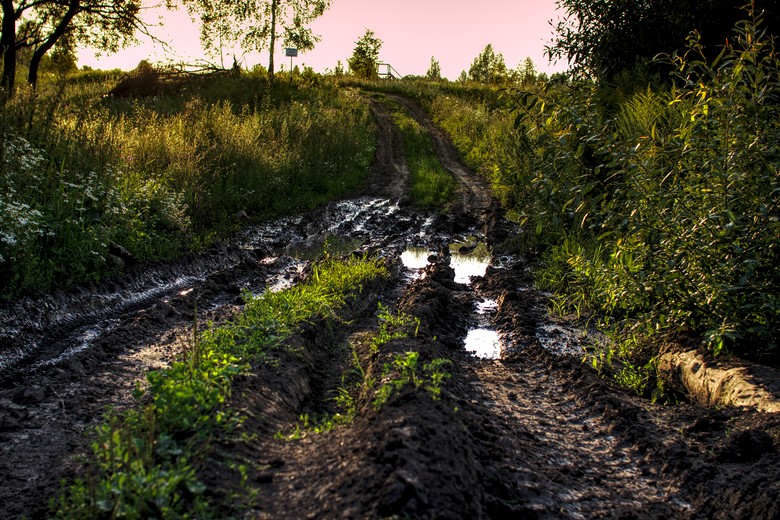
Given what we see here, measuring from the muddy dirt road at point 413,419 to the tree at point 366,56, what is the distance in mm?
45026

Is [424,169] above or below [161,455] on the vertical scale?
above

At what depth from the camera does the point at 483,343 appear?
654 cm

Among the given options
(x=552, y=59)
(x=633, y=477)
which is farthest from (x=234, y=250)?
(x=552, y=59)

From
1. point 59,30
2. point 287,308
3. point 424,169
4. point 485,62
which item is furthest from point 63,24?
point 485,62

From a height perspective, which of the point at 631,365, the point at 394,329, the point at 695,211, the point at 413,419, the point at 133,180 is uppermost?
the point at 695,211

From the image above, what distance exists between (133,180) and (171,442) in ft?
25.6

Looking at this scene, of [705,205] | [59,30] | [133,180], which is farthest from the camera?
[59,30]

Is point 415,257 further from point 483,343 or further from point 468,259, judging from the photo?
point 483,343

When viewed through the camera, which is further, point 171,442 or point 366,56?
point 366,56

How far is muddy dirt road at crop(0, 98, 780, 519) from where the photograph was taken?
296 cm

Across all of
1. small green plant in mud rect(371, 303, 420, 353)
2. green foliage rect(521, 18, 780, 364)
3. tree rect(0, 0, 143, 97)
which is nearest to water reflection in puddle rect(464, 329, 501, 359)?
small green plant in mud rect(371, 303, 420, 353)

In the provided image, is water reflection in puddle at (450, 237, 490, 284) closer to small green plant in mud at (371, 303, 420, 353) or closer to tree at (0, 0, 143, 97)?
small green plant in mud at (371, 303, 420, 353)

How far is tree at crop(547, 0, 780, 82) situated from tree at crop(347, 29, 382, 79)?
39.0 meters

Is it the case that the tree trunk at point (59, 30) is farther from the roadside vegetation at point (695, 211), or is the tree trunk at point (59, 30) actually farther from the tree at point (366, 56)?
the tree at point (366, 56)
